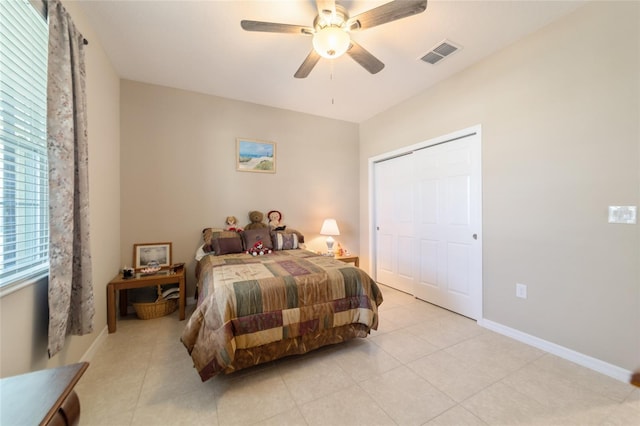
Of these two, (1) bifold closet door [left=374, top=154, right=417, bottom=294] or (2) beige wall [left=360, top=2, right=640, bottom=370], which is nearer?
(2) beige wall [left=360, top=2, right=640, bottom=370]

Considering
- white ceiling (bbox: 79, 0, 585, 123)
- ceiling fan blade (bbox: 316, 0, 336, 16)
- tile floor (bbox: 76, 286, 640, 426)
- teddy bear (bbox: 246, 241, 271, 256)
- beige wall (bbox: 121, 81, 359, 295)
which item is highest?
white ceiling (bbox: 79, 0, 585, 123)

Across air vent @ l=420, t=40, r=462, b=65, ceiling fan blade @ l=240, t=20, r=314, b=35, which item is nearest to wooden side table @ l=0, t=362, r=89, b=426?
ceiling fan blade @ l=240, t=20, r=314, b=35

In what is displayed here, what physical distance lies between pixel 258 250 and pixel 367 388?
1.86 meters

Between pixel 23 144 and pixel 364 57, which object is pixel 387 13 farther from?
pixel 23 144

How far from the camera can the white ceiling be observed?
1896mm

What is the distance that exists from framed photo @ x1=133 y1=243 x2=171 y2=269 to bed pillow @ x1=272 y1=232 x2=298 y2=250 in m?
1.27

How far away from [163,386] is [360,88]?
342cm

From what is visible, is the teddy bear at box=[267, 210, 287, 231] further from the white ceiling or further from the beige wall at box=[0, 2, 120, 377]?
the beige wall at box=[0, 2, 120, 377]

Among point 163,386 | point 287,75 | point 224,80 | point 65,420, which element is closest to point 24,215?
point 65,420

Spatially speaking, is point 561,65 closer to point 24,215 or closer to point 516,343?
point 516,343

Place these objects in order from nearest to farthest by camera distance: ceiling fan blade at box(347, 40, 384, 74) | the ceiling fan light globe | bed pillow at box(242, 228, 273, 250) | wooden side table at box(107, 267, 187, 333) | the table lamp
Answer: the ceiling fan light globe, ceiling fan blade at box(347, 40, 384, 74), wooden side table at box(107, 267, 187, 333), bed pillow at box(242, 228, 273, 250), the table lamp

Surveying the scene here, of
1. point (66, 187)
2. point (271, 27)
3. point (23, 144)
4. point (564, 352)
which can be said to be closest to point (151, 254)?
point (66, 187)

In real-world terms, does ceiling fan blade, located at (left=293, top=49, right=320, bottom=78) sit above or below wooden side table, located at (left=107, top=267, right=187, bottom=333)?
above

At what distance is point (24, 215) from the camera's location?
4.22ft
